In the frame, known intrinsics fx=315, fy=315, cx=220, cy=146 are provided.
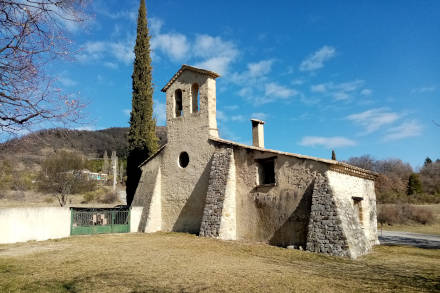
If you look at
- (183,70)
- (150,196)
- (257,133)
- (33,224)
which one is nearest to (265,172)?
(257,133)

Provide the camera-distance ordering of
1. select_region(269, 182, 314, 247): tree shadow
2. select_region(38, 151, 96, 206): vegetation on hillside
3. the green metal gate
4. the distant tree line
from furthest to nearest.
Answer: the distant tree line
select_region(38, 151, 96, 206): vegetation on hillside
the green metal gate
select_region(269, 182, 314, 247): tree shadow

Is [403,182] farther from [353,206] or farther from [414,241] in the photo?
[353,206]

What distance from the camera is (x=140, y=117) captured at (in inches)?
775

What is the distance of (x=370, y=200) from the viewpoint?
14.5 m

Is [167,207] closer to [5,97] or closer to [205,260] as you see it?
[205,260]

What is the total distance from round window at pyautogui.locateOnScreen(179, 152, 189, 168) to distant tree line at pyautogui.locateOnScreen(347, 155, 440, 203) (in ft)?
72.7

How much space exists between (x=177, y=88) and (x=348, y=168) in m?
9.45


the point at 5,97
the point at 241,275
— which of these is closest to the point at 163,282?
the point at 241,275

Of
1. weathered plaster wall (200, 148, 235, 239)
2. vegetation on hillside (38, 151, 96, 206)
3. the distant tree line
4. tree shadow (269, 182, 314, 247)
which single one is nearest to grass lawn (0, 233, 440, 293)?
tree shadow (269, 182, 314, 247)

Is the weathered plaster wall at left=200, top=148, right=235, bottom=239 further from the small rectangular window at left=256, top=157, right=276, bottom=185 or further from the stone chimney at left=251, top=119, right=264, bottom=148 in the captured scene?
the stone chimney at left=251, top=119, right=264, bottom=148

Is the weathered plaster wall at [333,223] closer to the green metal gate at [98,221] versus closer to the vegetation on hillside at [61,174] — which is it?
the green metal gate at [98,221]

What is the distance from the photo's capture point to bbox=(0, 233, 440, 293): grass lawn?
19.5 ft

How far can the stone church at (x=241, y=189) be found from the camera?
1078 cm

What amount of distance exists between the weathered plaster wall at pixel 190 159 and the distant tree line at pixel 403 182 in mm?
22138
